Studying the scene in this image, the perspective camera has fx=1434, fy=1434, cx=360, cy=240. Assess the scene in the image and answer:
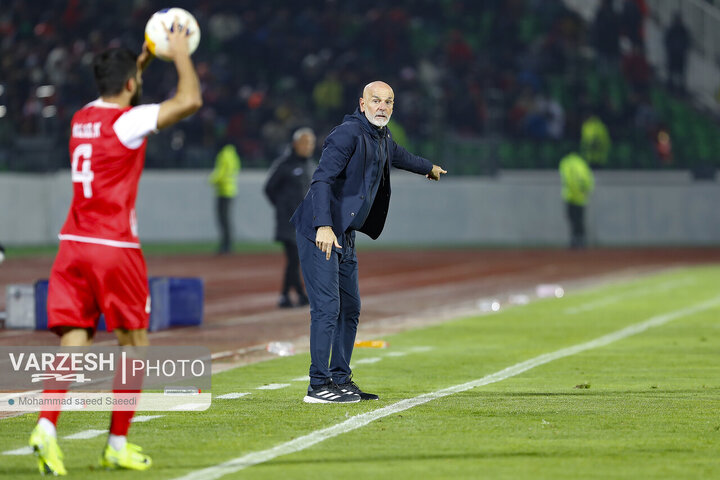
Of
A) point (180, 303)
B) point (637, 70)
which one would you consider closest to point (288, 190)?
point (180, 303)

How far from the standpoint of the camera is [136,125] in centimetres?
665

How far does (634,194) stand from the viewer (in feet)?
120

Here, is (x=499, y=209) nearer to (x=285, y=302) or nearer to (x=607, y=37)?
(x=607, y=37)

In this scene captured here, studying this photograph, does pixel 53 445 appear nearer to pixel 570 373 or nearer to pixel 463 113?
pixel 570 373

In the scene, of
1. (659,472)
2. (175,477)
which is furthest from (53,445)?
(659,472)

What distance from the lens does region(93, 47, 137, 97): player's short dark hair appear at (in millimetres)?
6805

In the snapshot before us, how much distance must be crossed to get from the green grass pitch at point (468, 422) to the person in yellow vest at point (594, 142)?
2245 centimetres

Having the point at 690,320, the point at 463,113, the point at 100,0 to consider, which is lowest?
the point at 690,320

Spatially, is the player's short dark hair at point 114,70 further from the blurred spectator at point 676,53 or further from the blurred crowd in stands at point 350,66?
the blurred spectator at point 676,53

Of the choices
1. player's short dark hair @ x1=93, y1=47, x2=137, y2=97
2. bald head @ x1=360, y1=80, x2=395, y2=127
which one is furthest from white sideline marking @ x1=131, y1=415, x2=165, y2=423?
player's short dark hair @ x1=93, y1=47, x2=137, y2=97

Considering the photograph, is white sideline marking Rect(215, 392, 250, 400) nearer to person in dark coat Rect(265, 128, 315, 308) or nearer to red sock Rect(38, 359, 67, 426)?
red sock Rect(38, 359, 67, 426)

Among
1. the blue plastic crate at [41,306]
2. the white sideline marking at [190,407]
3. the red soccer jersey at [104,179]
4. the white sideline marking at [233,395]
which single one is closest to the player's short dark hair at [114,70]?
the red soccer jersey at [104,179]

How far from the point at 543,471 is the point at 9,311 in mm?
9495

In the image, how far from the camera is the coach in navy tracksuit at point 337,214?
909 centimetres
